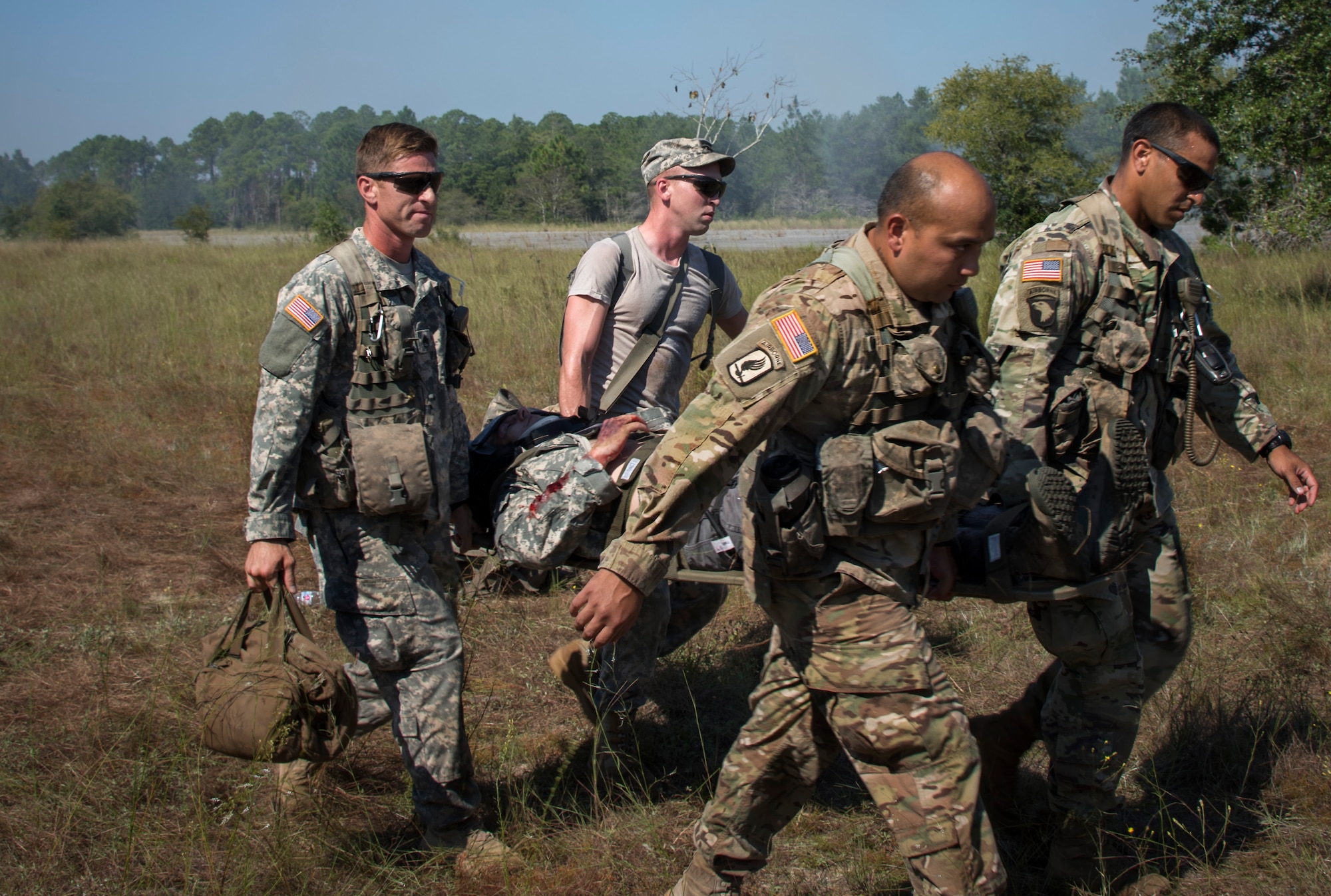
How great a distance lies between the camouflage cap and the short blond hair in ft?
3.46

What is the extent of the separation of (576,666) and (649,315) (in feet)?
4.27

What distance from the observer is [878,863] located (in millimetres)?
2773

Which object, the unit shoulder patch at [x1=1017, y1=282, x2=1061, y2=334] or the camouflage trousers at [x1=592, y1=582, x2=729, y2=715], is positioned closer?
the unit shoulder patch at [x1=1017, y1=282, x2=1061, y2=334]

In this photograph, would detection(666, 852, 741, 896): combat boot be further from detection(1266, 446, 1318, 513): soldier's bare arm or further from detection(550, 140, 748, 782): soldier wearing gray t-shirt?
detection(1266, 446, 1318, 513): soldier's bare arm

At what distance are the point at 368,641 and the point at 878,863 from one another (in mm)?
1596

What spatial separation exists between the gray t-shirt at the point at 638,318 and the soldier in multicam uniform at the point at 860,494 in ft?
4.28

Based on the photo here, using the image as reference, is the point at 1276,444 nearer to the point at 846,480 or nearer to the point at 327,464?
the point at 846,480

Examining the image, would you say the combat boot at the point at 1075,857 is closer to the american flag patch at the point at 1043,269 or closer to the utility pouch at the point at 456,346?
the american flag patch at the point at 1043,269

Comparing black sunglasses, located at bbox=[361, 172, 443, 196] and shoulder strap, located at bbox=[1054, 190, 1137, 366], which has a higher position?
black sunglasses, located at bbox=[361, 172, 443, 196]

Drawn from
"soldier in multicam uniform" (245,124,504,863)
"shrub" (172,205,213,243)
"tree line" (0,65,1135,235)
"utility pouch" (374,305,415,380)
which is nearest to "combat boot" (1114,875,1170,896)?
"soldier in multicam uniform" (245,124,504,863)

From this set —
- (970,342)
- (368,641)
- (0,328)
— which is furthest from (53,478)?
(970,342)

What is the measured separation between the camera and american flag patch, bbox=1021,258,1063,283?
255 centimetres

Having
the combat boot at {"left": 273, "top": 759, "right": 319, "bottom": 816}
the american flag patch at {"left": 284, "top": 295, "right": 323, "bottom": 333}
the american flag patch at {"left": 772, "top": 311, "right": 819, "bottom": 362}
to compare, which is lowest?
the combat boot at {"left": 273, "top": 759, "right": 319, "bottom": 816}

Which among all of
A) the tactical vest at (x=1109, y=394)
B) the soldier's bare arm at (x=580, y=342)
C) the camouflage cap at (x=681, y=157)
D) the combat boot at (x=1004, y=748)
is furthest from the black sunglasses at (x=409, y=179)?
the combat boot at (x=1004, y=748)
